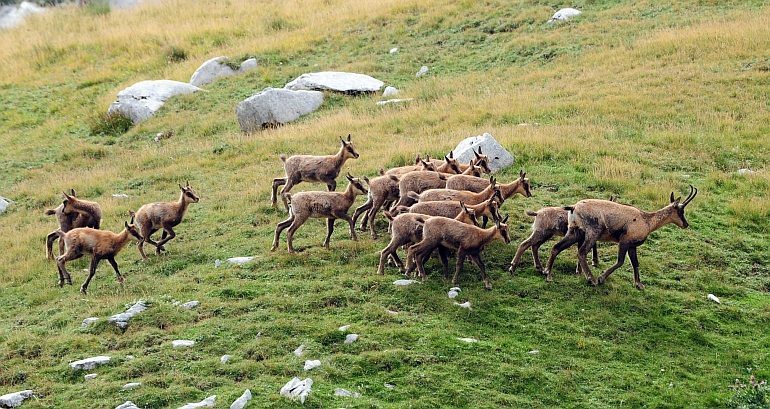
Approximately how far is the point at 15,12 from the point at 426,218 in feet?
143

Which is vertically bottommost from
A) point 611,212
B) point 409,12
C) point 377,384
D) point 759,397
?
point 759,397

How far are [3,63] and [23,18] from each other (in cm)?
868

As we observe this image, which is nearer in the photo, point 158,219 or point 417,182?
point 417,182

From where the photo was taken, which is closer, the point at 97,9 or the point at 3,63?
the point at 3,63

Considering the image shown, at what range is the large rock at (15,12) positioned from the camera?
45.0 metres

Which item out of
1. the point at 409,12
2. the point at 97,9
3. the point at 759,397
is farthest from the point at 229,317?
the point at 97,9

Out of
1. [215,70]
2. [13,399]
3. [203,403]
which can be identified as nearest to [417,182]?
[203,403]

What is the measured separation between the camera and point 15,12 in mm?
48156

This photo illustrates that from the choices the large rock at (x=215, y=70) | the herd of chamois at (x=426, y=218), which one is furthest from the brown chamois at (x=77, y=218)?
the large rock at (x=215, y=70)

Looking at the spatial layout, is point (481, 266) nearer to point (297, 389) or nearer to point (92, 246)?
point (297, 389)

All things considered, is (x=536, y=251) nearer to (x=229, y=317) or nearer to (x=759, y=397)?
(x=759, y=397)

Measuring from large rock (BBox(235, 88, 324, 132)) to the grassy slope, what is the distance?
82cm

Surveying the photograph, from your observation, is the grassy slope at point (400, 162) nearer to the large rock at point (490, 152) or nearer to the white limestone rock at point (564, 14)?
the large rock at point (490, 152)

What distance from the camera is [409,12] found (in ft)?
118
